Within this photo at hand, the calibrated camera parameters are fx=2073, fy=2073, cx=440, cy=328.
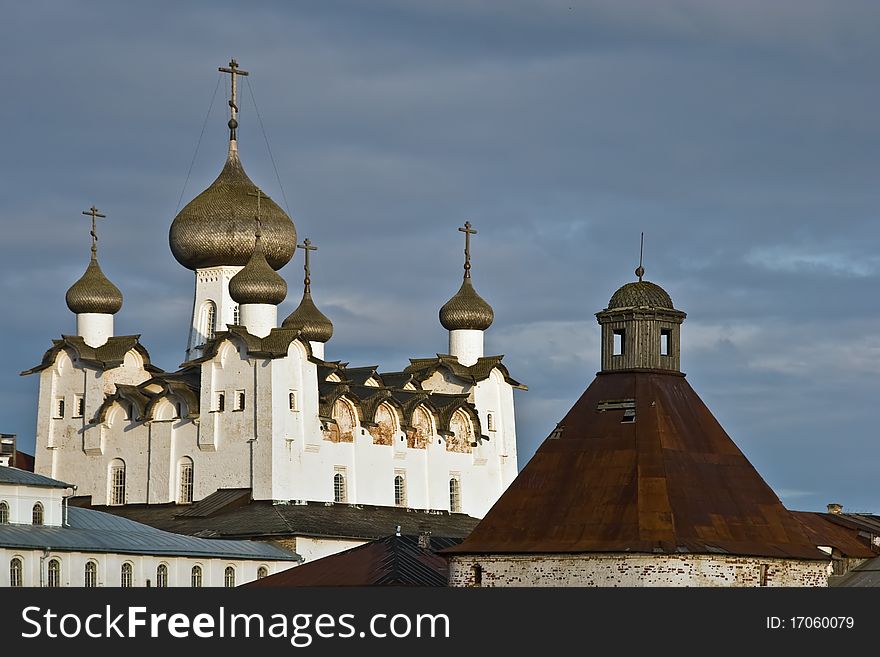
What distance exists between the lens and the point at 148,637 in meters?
29.6

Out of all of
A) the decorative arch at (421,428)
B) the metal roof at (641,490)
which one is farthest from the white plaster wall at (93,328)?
the metal roof at (641,490)

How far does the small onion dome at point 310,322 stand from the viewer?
64262mm

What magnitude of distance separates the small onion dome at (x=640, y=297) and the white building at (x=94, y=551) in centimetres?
1544

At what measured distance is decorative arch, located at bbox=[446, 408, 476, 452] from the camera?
63750 mm

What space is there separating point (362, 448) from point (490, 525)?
23.1 meters

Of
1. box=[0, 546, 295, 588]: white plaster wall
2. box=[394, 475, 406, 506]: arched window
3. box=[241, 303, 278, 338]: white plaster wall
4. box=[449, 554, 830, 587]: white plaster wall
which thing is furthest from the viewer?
box=[394, 475, 406, 506]: arched window

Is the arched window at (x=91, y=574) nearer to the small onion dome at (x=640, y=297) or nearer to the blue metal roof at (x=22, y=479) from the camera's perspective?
the blue metal roof at (x=22, y=479)

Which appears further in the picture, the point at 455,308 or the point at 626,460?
the point at 455,308

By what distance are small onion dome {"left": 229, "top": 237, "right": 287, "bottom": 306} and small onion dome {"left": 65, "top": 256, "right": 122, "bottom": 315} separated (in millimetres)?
5606

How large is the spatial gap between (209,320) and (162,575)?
1456 cm

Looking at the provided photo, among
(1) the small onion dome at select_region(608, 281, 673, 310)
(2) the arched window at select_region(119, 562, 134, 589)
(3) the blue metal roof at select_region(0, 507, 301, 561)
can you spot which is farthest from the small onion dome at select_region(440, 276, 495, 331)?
(1) the small onion dome at select_region(608, 281, 673, 310)

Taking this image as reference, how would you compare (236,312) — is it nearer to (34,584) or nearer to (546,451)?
(34,584)

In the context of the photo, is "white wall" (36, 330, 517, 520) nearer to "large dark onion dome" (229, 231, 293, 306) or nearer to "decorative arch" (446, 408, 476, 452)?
"decorative arch" (446, 408, 476, 452)

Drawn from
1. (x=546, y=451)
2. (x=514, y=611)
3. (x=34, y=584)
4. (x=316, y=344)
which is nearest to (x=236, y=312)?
(x=316, y=344)
